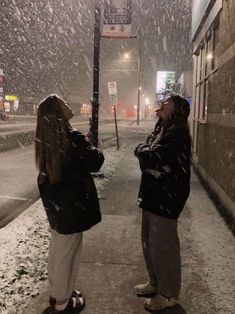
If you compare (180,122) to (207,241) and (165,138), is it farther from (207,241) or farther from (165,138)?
(207,241)

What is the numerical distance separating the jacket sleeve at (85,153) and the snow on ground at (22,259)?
1.48 metres

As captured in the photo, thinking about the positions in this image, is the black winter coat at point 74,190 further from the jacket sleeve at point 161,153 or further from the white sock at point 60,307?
the white sock at point 60,307

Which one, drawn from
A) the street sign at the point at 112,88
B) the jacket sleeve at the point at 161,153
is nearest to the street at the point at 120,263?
the jacket sleeve at the point at 161,153

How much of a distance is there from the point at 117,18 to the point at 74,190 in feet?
27.4

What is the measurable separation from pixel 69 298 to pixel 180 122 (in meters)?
1.85

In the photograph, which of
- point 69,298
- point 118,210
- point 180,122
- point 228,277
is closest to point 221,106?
point 118,210

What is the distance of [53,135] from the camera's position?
334 centimetres

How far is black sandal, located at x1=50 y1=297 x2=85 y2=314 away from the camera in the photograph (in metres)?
3.70

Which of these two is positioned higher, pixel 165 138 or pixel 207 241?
pixel 165 138

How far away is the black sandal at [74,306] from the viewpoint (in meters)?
3.70

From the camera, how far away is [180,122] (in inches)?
141

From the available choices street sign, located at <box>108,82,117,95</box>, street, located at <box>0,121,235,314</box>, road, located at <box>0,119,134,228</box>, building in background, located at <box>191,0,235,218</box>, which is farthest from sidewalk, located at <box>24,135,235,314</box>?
street sign, located at <box>108,82,117,95</box>

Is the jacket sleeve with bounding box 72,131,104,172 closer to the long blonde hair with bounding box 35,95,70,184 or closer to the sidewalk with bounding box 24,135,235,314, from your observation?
the long blonde hair with bounding box 35,95,70,184

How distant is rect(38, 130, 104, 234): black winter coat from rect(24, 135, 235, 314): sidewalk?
2.92 ft
